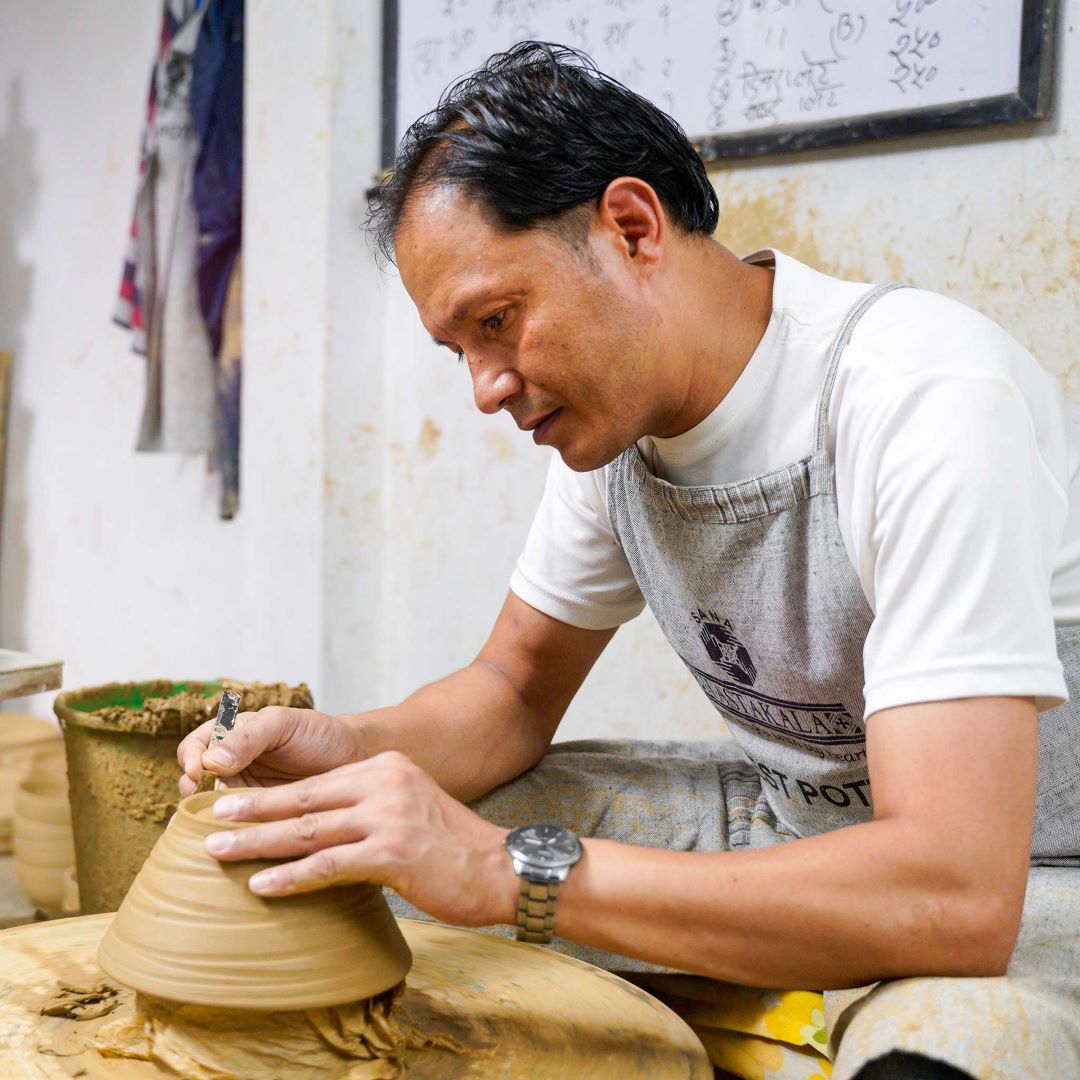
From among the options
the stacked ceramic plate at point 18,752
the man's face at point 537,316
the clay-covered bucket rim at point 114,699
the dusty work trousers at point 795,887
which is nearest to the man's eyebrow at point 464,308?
the man's face at point 537,316

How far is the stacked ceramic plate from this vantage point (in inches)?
122

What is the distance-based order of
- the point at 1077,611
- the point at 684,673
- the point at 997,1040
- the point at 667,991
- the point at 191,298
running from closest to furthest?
the point at 997,1040 → the point at 1077,611 → the point at 667,991 → the point at 684,673 → the point at 191,298

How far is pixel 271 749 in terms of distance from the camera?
144cm

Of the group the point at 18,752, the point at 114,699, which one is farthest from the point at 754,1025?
the point at 18,752

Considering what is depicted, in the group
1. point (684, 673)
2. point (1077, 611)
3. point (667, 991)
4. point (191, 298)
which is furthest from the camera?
point (191, 298)

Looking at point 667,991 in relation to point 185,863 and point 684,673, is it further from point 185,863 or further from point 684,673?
point 684,673

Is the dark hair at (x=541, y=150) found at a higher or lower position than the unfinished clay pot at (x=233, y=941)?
higher

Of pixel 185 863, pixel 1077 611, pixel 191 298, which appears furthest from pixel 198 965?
pixel 191 298

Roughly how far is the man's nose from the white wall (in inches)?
46.6

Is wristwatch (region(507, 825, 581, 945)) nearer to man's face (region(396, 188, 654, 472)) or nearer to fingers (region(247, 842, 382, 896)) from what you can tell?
fingers (region(247, 842, 382, 896))

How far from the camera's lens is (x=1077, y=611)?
4.40 feet

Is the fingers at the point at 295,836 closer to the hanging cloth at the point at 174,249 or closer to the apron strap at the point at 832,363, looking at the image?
the apron strap at the point at 832,363

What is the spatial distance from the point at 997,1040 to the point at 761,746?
581 millimetres

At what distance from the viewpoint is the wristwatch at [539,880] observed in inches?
43.7
